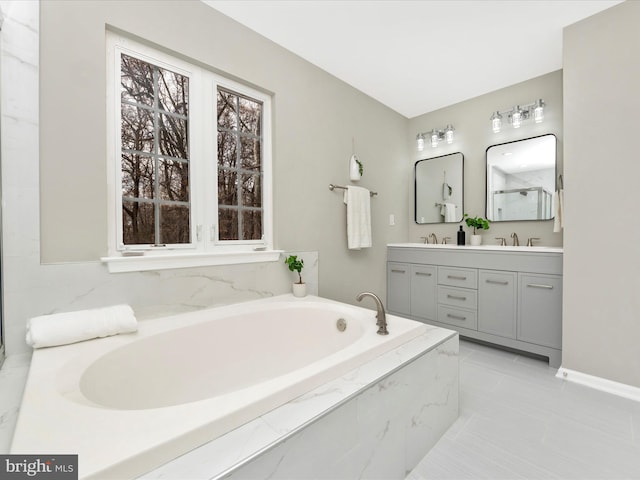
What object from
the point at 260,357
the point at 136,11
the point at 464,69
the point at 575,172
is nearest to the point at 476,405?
the point at 260,357

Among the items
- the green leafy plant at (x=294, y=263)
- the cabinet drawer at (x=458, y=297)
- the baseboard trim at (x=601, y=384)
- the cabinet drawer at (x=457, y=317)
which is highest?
the green leafy plant at (x=294, y=263)

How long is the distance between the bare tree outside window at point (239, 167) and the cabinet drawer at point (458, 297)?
181 cm

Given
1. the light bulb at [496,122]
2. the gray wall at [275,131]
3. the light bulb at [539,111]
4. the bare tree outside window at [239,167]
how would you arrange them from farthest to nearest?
the light bulb at [496,122] < the light bulb at [539,111] < the bare tree outside window at [239,167] < the gray wall at [275,131]

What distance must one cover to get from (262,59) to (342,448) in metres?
2.36

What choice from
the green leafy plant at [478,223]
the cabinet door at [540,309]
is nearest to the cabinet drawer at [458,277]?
the cabinet door at [540,309]

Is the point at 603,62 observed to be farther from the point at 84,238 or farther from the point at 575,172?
the point at 84,238

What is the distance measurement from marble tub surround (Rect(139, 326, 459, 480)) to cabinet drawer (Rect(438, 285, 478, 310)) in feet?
4.09

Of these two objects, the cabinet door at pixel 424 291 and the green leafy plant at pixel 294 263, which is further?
the cabinet door at pixel 424 291

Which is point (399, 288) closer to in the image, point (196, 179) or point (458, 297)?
point (458, 297)

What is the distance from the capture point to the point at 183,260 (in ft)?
5.73

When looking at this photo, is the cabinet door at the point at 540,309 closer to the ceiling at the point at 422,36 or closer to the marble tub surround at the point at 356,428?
the marble tub surround at the point at 356,428

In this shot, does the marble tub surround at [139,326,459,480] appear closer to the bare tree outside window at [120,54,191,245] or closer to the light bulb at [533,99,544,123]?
the bare tree outside window at [120,54,191,245]

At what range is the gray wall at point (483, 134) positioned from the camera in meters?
2.57

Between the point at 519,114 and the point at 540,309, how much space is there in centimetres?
174
